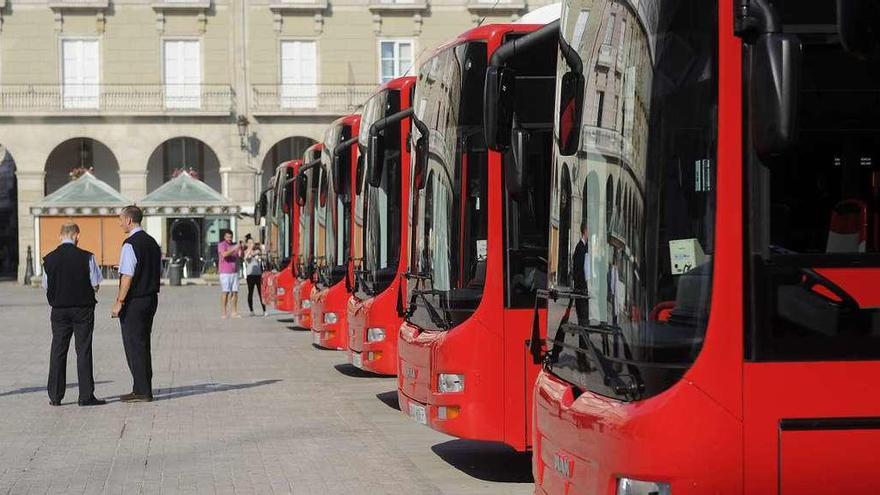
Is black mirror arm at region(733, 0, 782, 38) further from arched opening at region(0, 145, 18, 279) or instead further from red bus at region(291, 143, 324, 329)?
arched opening at region(0, 145, 18, 279)

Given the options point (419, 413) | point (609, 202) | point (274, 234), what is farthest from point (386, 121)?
point (274, 234)

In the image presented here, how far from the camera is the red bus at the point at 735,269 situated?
5.39 metres

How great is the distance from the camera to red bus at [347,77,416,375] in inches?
574

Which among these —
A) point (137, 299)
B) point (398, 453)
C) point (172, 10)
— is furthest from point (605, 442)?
point (172, 10)

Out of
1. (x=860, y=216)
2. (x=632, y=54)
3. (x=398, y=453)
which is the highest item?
(x=632, y=54)

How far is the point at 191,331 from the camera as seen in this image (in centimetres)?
2734

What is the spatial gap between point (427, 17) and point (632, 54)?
50088 millimetres

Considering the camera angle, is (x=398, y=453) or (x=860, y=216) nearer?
(x=860, y=216)

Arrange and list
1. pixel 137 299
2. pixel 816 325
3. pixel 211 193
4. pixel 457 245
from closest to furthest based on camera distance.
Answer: pixel 816 325 → pixel 457 245 → pixel 137 299 → pixel 211 193

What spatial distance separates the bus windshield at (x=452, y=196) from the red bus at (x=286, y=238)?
1581 centimetres

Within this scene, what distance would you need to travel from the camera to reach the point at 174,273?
168 ft

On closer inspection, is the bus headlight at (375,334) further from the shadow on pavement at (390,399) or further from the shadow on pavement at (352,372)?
the shadow on pavement at (352,372)

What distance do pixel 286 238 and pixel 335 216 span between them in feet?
34.7

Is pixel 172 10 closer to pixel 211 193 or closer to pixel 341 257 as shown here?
pixel 211 193
